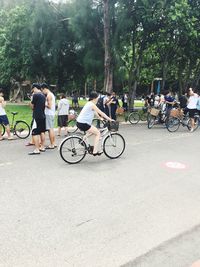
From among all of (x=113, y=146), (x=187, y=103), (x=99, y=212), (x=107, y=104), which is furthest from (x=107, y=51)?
(x=99, y=212)

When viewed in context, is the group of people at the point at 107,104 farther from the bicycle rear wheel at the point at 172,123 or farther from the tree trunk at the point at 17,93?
the tree trunk at the point at 17,93

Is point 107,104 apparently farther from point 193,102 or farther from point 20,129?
point 20,129

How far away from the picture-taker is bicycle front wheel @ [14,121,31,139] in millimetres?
12297

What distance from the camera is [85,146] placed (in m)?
8.54

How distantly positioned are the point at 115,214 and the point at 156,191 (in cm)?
143

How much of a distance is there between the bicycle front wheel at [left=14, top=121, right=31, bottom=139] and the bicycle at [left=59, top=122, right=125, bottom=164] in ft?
14.3

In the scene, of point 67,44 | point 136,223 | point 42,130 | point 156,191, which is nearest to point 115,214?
point 136,223

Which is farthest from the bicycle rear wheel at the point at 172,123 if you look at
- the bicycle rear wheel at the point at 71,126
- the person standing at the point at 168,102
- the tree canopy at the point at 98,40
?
the tree canopy at the point at 98,40

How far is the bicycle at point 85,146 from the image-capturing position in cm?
834

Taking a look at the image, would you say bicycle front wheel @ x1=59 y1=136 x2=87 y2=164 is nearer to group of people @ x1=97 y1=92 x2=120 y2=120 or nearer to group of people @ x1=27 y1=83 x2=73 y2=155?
group of people @ x1=27 y1=83 x2=73 y2=155

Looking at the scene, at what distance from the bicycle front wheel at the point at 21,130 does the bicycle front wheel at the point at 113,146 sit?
4418 millimetres

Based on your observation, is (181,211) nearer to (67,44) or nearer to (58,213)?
(58,213)

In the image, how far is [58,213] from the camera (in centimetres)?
514

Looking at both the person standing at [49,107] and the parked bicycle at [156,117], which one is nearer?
the person standing at [49,107]
